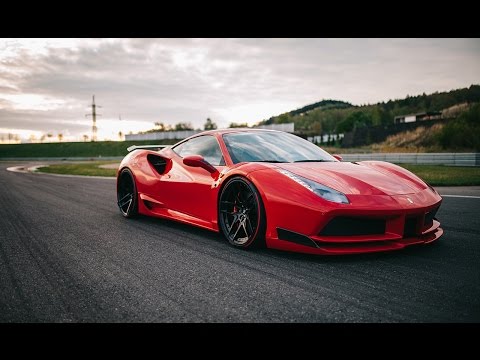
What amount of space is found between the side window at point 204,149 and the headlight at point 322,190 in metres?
1.04

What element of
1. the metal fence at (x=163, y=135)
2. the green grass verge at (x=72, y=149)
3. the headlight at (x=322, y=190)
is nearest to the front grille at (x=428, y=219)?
the headlight at (x=322, y=190)

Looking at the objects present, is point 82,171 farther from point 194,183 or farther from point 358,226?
point 358,226

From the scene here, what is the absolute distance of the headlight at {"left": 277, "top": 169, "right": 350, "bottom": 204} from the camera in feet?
9.96

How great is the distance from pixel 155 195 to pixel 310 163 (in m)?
2.05

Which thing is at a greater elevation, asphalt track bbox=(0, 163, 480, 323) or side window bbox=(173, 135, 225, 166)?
side window bbox=(173, 135, 225, 166)

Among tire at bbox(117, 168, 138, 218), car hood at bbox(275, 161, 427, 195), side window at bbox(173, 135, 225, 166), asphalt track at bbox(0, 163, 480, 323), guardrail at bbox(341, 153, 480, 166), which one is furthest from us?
guardrail at bbox(341, 153, 480, 166)

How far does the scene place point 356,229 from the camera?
303 centimetres

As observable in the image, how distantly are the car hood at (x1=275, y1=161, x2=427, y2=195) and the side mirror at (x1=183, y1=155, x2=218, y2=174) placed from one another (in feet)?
2.40

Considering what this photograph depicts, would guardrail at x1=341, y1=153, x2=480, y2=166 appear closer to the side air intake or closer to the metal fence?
the side air intake

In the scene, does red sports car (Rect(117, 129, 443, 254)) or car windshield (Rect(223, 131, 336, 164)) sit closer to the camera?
red sports car (Rect(117, 129, 443, 254))

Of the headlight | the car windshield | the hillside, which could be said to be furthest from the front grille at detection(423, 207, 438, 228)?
the hillside

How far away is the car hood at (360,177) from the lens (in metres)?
3.21

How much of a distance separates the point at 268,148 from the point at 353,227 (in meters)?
1.46
